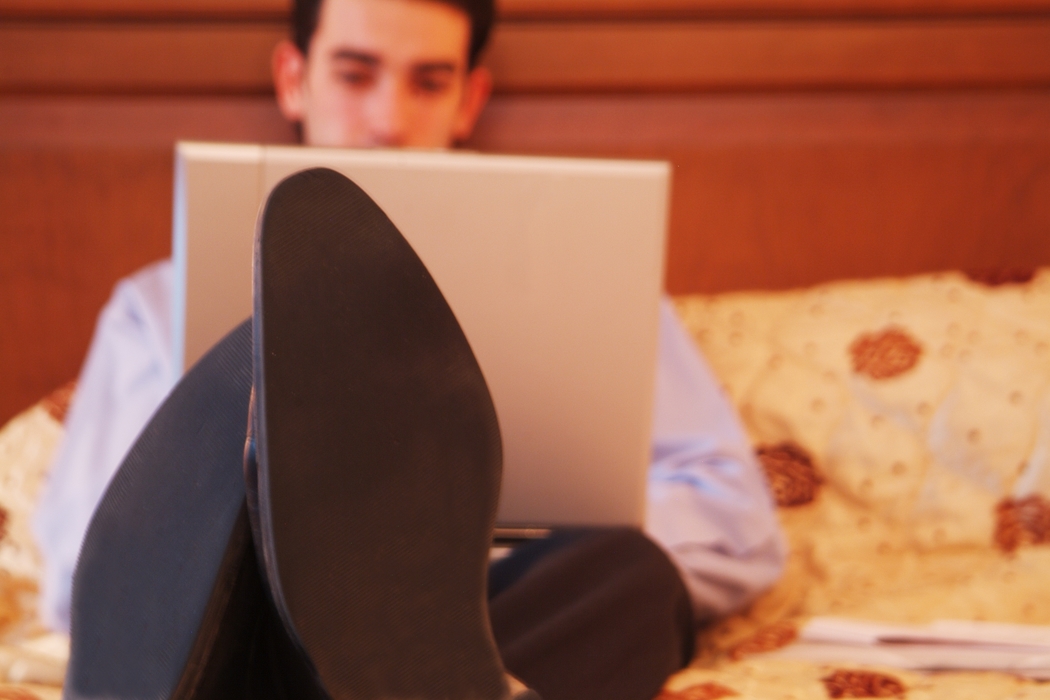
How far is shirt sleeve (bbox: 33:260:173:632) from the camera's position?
31.2 inches

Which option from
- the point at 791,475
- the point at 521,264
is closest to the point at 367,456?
the point at 521,264

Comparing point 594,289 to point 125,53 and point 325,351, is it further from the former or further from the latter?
point 125,53

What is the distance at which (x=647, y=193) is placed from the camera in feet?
1.99

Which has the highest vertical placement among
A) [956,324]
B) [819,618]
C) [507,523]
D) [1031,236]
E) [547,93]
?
[547,93]

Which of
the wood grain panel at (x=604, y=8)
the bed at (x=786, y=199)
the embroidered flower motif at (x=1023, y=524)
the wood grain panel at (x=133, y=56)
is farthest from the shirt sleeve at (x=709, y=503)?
the wood grain panel at (x=133, y=56)

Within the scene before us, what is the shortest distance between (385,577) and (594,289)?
0.84 feet

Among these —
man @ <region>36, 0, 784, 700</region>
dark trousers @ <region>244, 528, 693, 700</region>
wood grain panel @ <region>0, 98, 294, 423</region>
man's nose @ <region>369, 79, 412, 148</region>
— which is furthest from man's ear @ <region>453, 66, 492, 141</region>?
dark trousers @ <region>244, 528, 693, 700</region>

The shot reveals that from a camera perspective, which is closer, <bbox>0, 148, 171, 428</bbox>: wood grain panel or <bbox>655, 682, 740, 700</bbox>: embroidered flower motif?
<bbox>655, 682, 740, 700</bbox>: embroidered flower motif

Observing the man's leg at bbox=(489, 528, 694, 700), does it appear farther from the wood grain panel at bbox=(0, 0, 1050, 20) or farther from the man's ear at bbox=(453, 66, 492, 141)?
the wood grain panel at bbox=(0, 0, 1050, 20)

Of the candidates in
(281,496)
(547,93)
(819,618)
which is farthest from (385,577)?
(547,93)

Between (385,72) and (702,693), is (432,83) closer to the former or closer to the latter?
(385,72)

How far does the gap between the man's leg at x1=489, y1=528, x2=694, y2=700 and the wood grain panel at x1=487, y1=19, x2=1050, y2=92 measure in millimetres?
787

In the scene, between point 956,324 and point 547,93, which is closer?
point 956,324

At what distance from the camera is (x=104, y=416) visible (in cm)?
91
